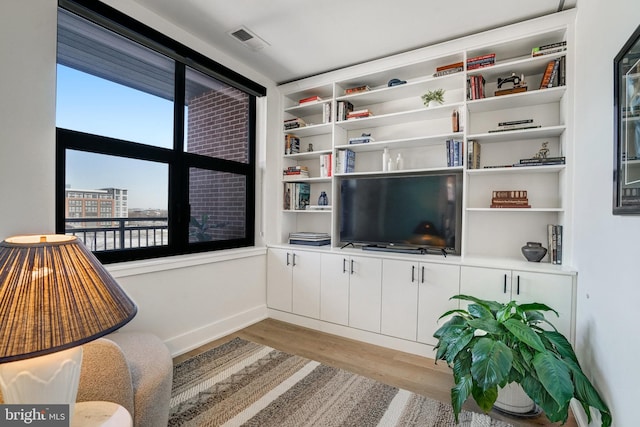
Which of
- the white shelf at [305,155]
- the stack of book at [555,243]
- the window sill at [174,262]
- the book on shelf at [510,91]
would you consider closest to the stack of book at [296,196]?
the white shelf at [305,155]

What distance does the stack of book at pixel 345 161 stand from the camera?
3039 mm

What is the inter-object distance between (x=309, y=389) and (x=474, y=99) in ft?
8.24

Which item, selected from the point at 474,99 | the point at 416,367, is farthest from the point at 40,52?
the point at 416,367

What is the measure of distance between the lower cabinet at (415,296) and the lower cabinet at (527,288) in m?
0.12

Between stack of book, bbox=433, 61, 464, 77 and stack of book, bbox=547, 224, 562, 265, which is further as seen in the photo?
stack of book, bbox=433, 61, 464, 77

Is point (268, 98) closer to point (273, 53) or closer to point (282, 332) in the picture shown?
point (273, 53)

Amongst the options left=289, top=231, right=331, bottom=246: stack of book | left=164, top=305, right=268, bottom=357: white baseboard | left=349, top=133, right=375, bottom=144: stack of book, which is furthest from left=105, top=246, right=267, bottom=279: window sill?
left=349, top=133, right=375, bottom=144: stack of book

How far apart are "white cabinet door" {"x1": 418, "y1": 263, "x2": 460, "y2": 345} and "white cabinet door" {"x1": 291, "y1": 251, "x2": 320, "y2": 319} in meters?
0.99

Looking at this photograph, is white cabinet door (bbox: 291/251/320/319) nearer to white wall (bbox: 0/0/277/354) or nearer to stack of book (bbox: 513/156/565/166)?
white wall (bbox: 0/0/277/354)

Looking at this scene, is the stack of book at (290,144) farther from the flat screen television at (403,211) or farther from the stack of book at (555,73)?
the stack of book at (555,73)

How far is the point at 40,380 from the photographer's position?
0.82 meters

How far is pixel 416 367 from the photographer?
2260 mm

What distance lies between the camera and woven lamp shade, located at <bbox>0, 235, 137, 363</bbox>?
751 mm

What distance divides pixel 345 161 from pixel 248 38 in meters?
1.38
